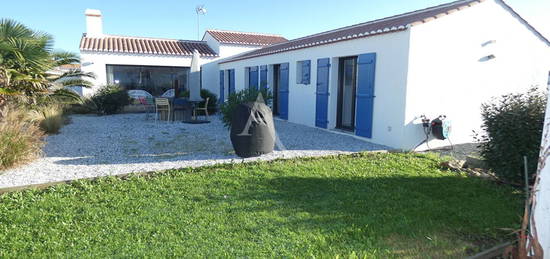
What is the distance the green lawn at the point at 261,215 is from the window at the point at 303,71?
609cm

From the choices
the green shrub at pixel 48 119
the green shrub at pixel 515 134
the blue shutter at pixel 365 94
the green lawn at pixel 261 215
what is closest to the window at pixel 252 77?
the blue shutter at pixel 365 94

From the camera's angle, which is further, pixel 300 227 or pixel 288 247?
pixel 300 227

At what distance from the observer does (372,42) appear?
8.74 meters

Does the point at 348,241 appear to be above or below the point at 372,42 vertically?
below

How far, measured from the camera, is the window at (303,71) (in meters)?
11.4

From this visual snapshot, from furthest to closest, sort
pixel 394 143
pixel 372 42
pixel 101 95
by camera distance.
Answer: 1. pixel 101 95
2. pixel 372 42
3. pixel 394 143

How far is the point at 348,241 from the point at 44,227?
123 inches

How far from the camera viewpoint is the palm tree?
775 centimetres

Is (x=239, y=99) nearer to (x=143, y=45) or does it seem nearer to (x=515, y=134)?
(x=515, y=134)

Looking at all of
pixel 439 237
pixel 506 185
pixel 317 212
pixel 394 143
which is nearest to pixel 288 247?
pixel 317 212

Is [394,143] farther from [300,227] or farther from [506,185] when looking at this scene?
[300,227]

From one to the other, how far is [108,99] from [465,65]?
14.0 m

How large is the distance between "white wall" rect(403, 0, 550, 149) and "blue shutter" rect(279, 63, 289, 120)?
5561 millimetres

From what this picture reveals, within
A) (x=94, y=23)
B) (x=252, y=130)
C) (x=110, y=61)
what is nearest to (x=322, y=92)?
(x=252, y=130)
